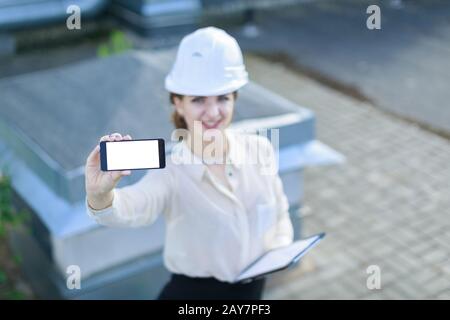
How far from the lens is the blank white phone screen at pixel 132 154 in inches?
73.5

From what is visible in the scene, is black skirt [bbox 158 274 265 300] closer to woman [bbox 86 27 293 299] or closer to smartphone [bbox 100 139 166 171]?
woman [bbox 86 27 293 299]

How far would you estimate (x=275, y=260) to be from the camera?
2.51 meters

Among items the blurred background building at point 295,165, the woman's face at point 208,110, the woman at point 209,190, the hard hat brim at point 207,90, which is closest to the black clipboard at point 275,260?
the woman at point 209,190

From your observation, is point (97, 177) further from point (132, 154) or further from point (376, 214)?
point (376, 214)

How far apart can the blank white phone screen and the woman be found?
347mm

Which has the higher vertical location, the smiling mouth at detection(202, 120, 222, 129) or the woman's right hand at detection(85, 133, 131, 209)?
the smiling mouth at detection(202, 120, 222, 129)

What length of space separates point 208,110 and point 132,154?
592mm

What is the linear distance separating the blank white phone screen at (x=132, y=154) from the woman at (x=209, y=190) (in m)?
0.35

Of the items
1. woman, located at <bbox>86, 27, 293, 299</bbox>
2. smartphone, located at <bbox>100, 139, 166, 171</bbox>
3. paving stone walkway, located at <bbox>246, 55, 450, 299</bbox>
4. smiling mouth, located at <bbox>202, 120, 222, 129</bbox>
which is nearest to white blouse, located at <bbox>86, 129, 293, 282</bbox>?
woman, located at <bbox>86, 27, 293, 299</bbox>

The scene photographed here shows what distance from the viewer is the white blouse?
2.48 metres

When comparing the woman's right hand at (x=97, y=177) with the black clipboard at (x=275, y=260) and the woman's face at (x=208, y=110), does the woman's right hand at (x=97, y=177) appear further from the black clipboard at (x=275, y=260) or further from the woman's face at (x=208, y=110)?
the black clipboard at (x=275, y=260)

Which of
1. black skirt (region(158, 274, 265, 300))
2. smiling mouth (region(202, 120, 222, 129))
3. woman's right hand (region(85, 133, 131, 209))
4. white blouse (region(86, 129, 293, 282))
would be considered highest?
smiling mouth (region(202, 120, 222, 129))

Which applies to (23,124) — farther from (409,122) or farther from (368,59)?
(368,59)

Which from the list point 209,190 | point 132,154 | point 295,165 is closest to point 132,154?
point 132,154
